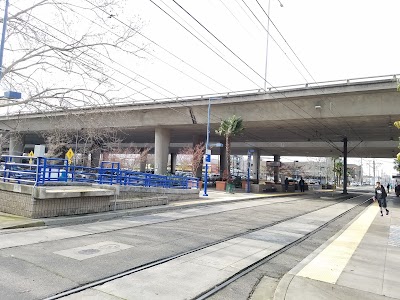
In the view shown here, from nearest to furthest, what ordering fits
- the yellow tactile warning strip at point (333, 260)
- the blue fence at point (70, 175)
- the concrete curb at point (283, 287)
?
the concrete curb at point (283, 287) < the yellow tactile warning strip at point (333, 260) < the blue fence at point (70, 175)

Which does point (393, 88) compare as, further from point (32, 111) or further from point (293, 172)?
point (293, 172)

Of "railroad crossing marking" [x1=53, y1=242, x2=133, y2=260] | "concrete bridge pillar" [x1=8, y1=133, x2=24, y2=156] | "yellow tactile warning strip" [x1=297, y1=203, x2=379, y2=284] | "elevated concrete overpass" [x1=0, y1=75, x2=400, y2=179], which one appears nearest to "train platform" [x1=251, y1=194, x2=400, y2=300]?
"yellow tactile warning strip" [x1=297, y1=203, x2=379, y2=284]

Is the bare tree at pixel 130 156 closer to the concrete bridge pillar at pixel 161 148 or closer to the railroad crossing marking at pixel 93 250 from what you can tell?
the concrete bridge pillar at pixel 161 148

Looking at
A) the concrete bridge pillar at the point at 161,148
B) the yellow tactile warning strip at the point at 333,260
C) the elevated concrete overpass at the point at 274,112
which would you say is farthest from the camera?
the concrete bridge pillar at the point at 161,148

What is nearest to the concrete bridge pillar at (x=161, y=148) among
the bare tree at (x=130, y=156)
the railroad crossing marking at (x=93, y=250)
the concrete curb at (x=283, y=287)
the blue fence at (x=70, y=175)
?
the blue fence at (x=70, y=175)

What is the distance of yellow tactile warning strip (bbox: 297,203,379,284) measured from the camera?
20.6ft

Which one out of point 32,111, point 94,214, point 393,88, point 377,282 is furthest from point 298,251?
point 393,88

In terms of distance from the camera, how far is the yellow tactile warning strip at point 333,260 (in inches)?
247

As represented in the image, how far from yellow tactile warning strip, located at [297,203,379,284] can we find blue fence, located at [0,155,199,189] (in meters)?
9.22

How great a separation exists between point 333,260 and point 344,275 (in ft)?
4.06

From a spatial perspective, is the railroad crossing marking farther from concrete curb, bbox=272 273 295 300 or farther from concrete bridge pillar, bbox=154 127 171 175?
concrete bridge pillar, bbox=154 127 171 175

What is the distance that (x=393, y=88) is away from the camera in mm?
24125

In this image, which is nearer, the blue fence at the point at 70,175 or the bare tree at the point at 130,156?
the blue fence at the point at 70,175

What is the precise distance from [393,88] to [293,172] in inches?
3824
